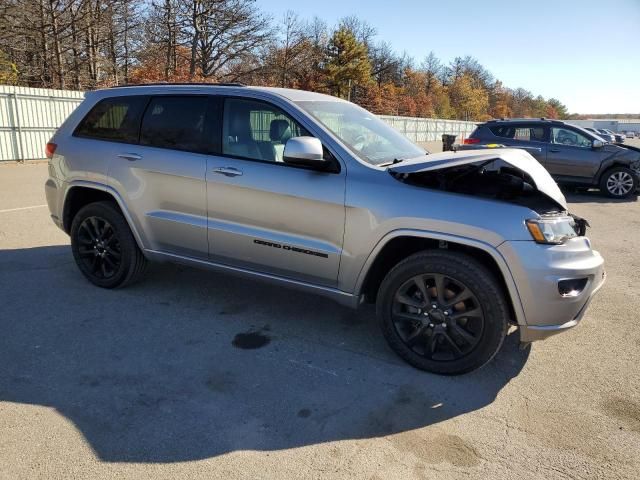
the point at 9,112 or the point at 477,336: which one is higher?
the point at 9,112

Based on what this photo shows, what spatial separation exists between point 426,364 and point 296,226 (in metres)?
1.35

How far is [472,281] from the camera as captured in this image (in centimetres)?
319

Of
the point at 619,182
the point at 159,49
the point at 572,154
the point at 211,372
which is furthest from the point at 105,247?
the point at 159,49

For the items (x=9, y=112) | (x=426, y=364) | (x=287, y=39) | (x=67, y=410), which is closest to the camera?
(x=67, y=410)

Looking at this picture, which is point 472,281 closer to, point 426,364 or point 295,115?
point 426,364

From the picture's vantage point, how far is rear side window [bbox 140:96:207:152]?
421 centimetres

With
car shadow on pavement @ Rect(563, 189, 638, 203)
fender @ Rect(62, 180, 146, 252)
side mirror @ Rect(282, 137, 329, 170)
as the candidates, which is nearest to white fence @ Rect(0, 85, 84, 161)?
fender @ Rect(62, 180, 146, 252)

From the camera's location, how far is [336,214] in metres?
3.54

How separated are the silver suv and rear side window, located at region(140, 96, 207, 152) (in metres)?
0.01

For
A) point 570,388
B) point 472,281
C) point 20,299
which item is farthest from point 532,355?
point 20,299

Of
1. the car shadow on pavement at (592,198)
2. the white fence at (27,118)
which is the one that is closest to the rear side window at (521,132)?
the car shadow on pavement at (592,198)

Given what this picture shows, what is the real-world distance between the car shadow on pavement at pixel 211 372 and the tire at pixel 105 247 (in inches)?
6.3

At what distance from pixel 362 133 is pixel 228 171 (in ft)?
3.76

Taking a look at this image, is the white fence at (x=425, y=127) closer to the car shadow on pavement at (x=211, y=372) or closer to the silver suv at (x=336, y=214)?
the silver suv at (x=336, y=214)
